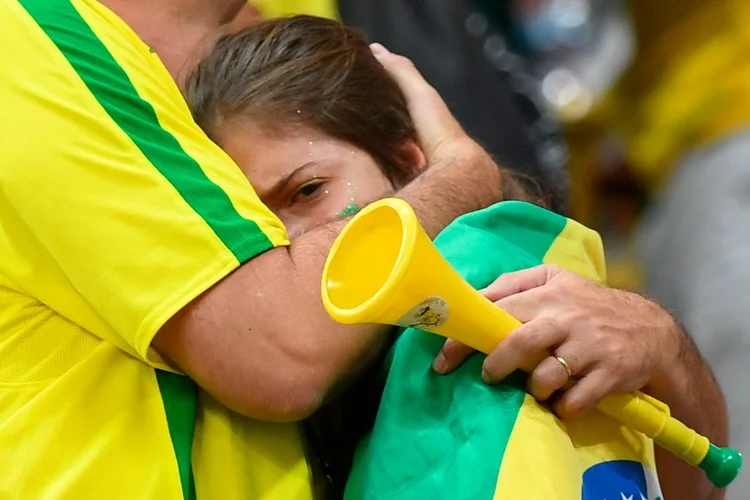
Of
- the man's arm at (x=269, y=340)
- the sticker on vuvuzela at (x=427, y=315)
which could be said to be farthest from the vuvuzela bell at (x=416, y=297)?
Result: the man's arm at (x=269, y=340)

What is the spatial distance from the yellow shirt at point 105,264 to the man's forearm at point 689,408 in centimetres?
36

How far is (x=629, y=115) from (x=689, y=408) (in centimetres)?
145

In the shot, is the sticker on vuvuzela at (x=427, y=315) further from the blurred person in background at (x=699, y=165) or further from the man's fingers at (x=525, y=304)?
the blurred person in background at (x=699, y=165)

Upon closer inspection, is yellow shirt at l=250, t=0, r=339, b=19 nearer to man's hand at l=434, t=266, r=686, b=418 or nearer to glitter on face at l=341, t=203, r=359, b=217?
glitter on face at l=341, t=203, r=359, b=217

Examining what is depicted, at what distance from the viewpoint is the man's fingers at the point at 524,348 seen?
0.74 metres

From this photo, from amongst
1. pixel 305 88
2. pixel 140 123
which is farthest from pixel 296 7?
pixel 140 123

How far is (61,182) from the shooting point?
2.51ft

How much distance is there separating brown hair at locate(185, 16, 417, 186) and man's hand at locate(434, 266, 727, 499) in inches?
13.3

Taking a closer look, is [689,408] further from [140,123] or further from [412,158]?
[140,123]

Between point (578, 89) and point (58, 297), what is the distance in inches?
67.5

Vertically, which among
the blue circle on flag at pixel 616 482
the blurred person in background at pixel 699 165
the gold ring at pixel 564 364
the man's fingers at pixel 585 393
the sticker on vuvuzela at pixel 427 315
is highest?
the sticker on vuvuzela at pixel 427 315

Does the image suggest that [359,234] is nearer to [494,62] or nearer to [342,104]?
[342,104]

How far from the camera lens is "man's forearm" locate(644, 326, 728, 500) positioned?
2.98 ft

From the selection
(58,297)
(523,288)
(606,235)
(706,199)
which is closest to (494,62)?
(706,199)
